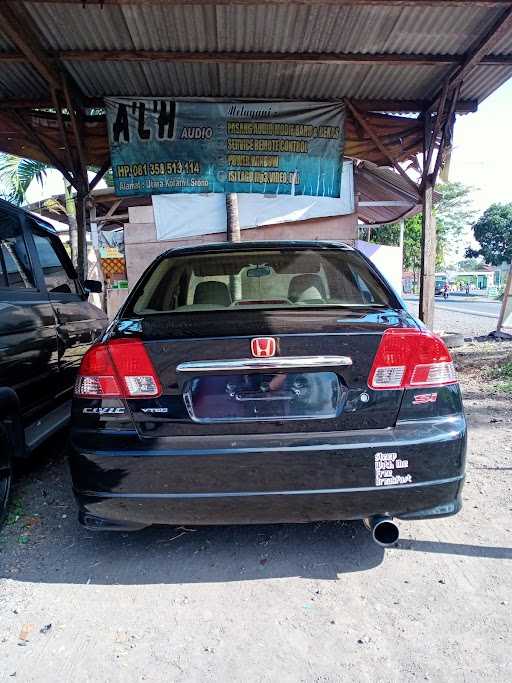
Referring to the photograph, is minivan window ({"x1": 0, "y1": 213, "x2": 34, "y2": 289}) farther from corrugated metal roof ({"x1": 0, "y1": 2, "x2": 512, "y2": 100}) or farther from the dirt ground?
corrugated metal roof ({"x1": 0, "y1": 2, "x2": 512, "y2": 100})

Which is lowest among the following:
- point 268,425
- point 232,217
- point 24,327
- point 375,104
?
point 268,425

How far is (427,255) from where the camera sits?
812 centimetres

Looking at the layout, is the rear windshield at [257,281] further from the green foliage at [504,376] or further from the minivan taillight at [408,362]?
the green foliage at [504,376]

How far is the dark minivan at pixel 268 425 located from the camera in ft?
7.30

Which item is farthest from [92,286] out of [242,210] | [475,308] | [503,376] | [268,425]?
[475,308]

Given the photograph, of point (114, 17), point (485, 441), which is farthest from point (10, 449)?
point (114, 17)

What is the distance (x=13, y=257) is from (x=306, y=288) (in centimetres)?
207

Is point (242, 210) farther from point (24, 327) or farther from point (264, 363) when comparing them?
point (264, 363)

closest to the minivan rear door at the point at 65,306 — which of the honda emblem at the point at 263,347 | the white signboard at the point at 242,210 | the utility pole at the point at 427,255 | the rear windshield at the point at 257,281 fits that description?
the rear windshield at the point at 257,281

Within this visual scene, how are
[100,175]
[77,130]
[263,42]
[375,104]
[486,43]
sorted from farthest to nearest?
[100,175], [375,104], [77,130], [263,42], [486,43]

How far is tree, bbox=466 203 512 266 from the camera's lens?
61.7 metres

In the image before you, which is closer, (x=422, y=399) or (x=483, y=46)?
(x=422, y=399)

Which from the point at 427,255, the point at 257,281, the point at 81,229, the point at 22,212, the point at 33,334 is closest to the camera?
the point at 33,334

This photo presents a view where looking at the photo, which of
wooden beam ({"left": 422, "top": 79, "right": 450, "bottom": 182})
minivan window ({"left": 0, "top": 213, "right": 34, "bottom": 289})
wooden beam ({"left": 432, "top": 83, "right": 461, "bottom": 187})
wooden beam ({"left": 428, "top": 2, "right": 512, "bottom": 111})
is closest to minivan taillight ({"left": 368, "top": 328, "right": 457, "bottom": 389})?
minivan window ({"left": 0, "top": 213, "right": 34, "bottom": 289})
